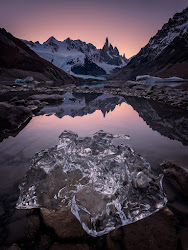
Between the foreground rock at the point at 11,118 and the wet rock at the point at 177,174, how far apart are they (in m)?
3.96

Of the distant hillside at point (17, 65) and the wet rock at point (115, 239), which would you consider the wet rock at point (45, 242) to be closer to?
the wet rock at point (115, 239)

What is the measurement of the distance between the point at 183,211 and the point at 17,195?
201 cm

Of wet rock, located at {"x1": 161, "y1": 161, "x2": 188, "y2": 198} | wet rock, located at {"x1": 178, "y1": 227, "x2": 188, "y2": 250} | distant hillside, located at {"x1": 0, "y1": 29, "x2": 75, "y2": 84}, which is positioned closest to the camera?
wet rock, located at {"x1": 178, "y1": 227, "x2": 188, "y2": 250}

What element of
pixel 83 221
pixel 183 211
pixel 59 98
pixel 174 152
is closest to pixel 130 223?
pixel 83 221

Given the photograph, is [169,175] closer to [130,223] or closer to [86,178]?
[130,223]

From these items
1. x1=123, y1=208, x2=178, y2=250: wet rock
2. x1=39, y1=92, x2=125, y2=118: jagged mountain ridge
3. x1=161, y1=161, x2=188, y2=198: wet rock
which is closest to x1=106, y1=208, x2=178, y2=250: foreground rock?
x1=123, y1=208, x2=178, y2=250: wet rock

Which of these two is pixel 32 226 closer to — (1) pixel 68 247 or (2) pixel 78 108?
(1) pixel 68 247

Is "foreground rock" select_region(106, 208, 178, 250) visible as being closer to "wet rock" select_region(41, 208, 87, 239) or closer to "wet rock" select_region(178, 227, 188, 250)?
"wet rock" select_region(178, 227, 188, 250)

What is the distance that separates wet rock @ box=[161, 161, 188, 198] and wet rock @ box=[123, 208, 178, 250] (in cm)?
52

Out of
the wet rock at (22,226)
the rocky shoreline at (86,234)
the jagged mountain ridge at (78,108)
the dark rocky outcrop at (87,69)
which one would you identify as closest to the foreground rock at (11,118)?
the jagged mountain ridge at (78,108)

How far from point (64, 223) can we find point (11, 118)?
153 inches

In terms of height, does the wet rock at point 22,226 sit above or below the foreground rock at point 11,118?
below

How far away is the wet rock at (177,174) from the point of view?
1.82 m

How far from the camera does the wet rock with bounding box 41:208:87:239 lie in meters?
1.32
